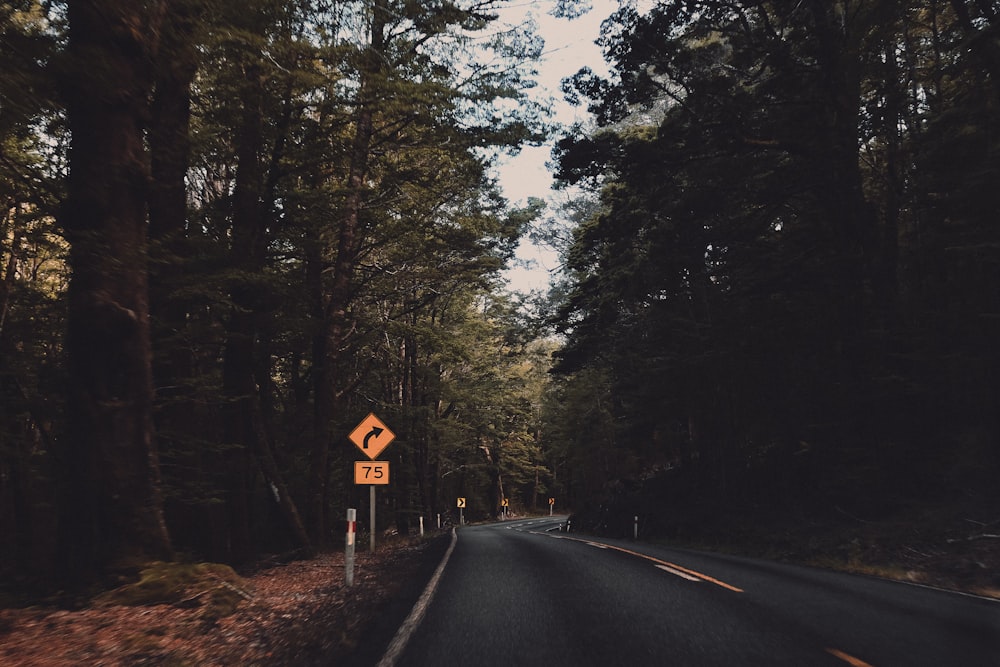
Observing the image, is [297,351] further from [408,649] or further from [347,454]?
[408,649]

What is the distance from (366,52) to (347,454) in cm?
1724

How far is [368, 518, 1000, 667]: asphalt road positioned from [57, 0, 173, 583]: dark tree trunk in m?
→ 3.31

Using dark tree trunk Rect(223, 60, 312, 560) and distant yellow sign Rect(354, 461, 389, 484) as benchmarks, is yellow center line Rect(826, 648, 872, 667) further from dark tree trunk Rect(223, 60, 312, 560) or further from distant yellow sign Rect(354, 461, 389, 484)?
dark tree trunk Rect(223, 60, 312, 560)

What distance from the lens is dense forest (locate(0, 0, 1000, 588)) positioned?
6527 mm

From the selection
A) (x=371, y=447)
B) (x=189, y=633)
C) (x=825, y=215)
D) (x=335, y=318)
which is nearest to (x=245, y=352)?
(x=335, y=318)

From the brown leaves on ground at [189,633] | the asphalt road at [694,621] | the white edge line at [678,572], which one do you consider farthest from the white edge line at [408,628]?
the white edge line at [678,572]

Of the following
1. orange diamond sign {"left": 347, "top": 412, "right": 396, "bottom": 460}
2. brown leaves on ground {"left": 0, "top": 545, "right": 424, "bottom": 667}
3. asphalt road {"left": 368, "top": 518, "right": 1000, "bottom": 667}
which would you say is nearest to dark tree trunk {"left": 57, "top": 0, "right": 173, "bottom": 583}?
brown leaves on ground {"left": 0, "top": 545, "right": 424, "bottom": 667}

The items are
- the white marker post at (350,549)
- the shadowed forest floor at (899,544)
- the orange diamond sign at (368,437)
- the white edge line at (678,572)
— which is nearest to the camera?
the white edge line at (678,572)

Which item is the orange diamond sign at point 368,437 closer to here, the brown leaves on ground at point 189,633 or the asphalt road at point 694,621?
the asphalt road at point 694,621

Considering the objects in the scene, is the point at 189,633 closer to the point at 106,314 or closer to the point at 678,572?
the point at 106,314

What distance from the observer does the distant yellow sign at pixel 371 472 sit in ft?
43.0

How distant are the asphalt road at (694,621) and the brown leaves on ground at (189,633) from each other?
0.89 meters

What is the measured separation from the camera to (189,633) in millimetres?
5629

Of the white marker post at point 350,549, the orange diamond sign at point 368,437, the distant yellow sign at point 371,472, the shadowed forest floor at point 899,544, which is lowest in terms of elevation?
the shadowed forest floor at point 899,544
